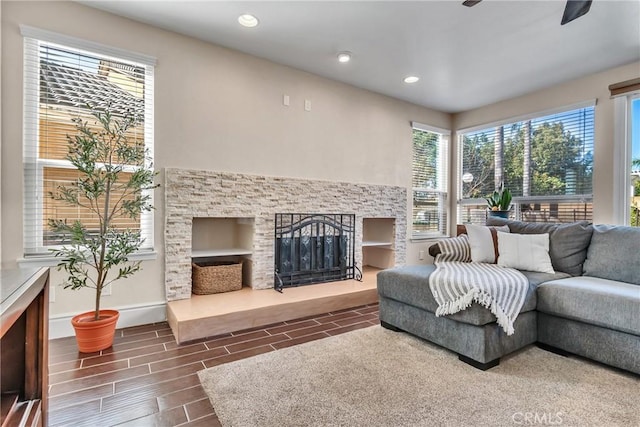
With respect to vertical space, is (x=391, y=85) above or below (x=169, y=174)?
above

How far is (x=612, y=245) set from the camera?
2562 millimetres

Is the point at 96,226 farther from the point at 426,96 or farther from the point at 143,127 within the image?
the point at 426,96

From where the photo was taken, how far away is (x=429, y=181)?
520 cm

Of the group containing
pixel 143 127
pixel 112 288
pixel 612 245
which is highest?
pixel 143 127

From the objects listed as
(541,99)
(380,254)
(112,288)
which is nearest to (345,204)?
(380,254)

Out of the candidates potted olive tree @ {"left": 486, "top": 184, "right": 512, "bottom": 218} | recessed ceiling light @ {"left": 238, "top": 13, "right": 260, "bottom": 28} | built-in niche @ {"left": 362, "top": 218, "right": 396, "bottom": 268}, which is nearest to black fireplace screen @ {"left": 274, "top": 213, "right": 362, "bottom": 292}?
built-in niche @ {"left": 362, "top": 218, "right": 396, "bottom": 268}

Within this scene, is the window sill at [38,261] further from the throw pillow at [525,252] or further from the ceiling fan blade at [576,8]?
the ceiling fan blade at [576,8]

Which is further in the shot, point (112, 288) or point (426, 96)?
point (426, 96)

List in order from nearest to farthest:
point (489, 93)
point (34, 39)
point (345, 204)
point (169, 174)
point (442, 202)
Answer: point (34, 39), point (169, 174), point (345, 204), point (489, 93), point (442, 202)

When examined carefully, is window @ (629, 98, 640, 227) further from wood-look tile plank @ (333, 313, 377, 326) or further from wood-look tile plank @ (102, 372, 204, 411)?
wood-look tile plank @ (102, 372, 204, 411)

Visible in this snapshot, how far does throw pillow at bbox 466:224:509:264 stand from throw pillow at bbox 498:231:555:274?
67 mm

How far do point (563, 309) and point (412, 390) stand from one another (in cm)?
130

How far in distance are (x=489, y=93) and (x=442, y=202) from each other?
5.86 ft

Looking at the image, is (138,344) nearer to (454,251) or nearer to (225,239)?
(225,239)
